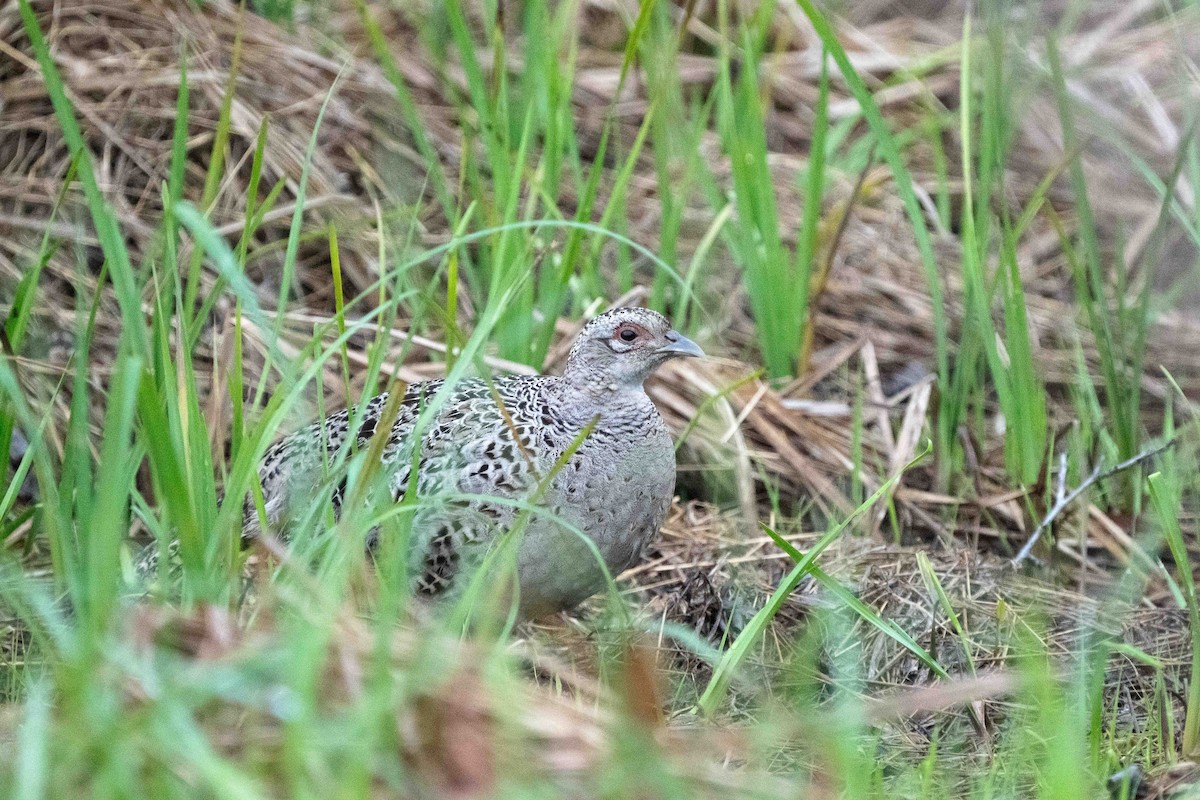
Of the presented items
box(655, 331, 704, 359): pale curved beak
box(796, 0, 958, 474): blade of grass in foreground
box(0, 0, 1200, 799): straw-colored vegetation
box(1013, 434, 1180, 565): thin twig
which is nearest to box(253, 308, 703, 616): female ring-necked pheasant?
box(655, 331, 704, 359): pale curved beak

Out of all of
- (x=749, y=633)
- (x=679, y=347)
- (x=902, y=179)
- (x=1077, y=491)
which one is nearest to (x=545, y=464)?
(x=679, y=347)

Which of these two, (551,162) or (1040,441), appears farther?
(551,162)

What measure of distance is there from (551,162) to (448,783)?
3.20 m

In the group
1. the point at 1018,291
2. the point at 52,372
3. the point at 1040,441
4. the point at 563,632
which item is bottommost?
the point at 563,632

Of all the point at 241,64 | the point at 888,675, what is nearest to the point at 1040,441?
the point at 888,675

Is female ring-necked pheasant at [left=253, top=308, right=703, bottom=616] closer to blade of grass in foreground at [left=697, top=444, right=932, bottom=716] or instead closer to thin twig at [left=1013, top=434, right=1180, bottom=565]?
blade of grass in foreground at [left=697, top=444, right=932, bottom=716]

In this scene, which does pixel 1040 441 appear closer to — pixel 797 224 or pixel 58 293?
pixel 797 224

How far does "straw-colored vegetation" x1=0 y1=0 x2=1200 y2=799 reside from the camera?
87.5 inches

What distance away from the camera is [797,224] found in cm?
614

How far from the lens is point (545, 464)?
3.86 m

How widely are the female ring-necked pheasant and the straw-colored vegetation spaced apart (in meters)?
0.23

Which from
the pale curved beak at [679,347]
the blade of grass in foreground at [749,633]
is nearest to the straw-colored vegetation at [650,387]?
the blade of grass in foreground at [749,633]

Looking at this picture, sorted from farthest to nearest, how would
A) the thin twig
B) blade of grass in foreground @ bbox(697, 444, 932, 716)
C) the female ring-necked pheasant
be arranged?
1. the thin twig
2. the female ring-necked pheasant
3. blade of grass in foreground @ bbox(697, 444, 932, 716)

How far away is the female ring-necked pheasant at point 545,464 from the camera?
3693mm
